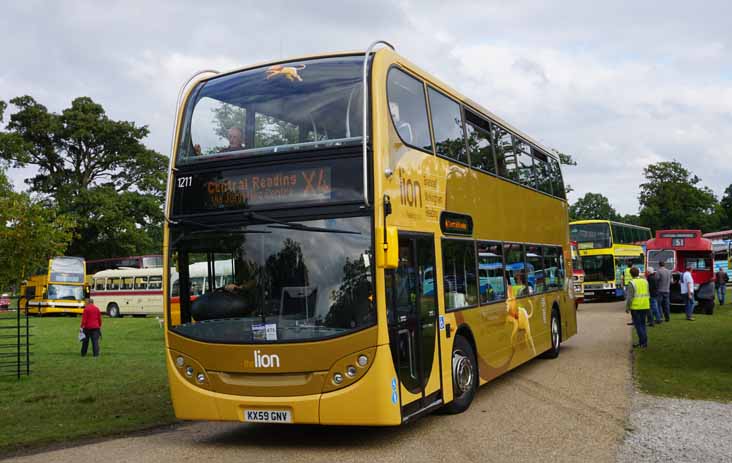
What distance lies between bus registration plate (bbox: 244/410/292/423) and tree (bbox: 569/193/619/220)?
4794 inches

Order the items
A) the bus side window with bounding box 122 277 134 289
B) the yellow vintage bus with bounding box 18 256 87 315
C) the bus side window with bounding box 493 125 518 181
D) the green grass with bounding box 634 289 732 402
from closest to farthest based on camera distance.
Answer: the green grass with bounding box 634 289 732 402
the bus side window with bounding box 493 125 518 181
the yellow vintage bus with bounding box 18 256 87 315
the bus side window with bounding box 122 277 134 289

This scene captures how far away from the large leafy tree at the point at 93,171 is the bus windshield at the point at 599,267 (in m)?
28.4

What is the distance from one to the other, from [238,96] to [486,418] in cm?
508

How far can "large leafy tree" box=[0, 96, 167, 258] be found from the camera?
163 ft

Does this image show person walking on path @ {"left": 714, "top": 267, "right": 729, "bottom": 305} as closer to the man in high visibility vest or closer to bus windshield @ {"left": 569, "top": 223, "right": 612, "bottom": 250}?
bus windshield @ {"left": 569, "top": 223, "right": 612, "bottom": 250}

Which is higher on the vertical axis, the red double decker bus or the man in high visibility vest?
the red double decker bus

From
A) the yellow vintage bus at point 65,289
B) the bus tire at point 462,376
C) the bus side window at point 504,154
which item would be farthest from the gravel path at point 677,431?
the yellow vintage bus at point 65,289

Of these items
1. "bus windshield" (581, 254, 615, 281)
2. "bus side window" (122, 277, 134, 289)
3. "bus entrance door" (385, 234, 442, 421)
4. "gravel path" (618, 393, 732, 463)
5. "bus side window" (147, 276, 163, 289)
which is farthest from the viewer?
"bus side window" (122, 277, 134, 289)

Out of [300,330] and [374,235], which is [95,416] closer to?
[300,330]

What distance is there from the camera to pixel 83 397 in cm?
1346

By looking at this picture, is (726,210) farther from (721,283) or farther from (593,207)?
(721,283)

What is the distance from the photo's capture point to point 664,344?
17672 millimetres

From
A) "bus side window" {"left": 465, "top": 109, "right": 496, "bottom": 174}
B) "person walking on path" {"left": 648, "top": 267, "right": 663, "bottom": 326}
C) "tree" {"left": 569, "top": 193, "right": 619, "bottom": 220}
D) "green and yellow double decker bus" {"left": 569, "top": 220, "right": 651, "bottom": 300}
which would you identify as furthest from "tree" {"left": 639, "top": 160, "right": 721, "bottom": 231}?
"bus side window" {"left": 465, "top": 109, "right": 496, "bottom": 174}

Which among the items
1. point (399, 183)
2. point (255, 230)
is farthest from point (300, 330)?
point (399, 183)
